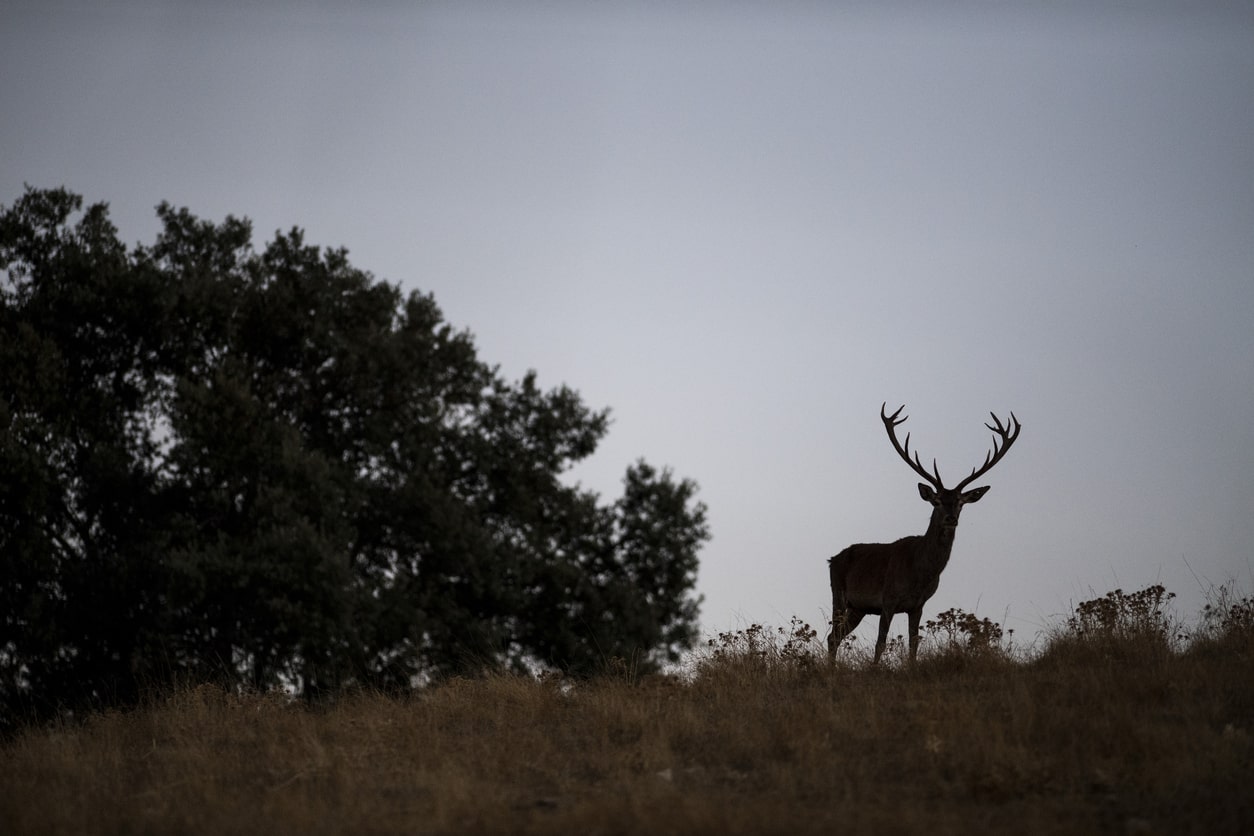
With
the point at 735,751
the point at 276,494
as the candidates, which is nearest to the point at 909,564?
the point at 735,751

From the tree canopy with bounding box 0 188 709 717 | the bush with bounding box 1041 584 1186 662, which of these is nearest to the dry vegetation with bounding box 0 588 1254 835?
the bush with bounding box 1041 584 1186 662

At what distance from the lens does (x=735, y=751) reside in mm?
7828

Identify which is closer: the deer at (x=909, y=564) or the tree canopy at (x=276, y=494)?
the deer at (x=909, y=564)

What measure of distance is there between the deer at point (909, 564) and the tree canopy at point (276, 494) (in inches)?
151

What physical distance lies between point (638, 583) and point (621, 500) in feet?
5.10

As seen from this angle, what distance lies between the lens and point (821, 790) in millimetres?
6754

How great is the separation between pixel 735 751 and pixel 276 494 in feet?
34.7

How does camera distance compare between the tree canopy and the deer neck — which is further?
the tree canopy

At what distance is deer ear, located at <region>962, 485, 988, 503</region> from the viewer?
12562 millimetres

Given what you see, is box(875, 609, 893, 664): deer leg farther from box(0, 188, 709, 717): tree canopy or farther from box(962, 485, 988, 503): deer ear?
box(0, 188, 709, 717): tree canopy

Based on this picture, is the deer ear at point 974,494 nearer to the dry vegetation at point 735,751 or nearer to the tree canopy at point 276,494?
the dry vegetation at point 735,751

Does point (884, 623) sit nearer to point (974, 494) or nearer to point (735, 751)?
point (974, 494)

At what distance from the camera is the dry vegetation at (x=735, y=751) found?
6270 millimetres

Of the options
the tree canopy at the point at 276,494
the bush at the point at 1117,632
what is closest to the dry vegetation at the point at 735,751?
the bush at the point at 1117,632
